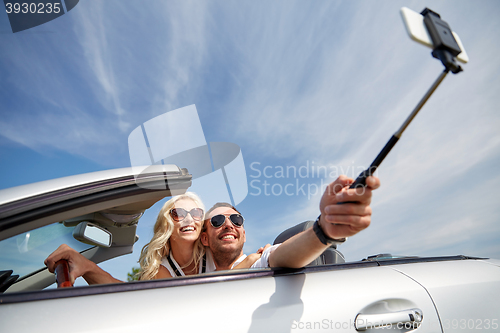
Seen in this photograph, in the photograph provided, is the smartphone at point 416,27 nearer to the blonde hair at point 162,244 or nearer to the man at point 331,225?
the man at point 331,225

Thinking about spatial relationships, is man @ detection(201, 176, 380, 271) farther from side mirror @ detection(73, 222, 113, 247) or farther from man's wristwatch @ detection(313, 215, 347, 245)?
side mirror @ detection(73, 222, 113, 247)

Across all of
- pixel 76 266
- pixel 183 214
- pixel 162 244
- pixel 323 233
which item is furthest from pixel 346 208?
pixel 162 244

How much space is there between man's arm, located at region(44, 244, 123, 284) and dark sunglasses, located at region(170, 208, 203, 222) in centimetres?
83

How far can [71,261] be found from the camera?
5.36 feet

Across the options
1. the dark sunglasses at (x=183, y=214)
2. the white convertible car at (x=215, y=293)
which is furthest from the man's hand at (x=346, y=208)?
the dark sunglasses at (x=183, y=214)

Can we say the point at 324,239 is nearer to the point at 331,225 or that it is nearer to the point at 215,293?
the point at 331,225

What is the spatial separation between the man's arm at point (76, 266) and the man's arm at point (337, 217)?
4.07 feet

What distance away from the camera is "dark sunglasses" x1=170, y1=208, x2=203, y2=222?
253 cm

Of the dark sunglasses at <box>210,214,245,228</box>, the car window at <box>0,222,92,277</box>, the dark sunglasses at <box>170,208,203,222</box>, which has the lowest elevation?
the car window at <box>0,222,92,277</box>

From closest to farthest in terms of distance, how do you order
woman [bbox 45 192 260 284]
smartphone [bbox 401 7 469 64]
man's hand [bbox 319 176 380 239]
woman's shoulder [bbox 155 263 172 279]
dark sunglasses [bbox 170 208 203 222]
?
smartphone [bbox 401 7 469 64]
man's hand [bbox 319 176 380 239]
woman's shoulder [bbox 155 263 172 279]
woman [bbox 45 192 260 284]
dark sunglasses [bbox 170 208 203 222]

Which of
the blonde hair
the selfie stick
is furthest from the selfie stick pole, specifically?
the blonde hair

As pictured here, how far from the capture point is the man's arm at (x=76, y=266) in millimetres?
1611

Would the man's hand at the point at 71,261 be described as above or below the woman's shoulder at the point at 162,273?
below

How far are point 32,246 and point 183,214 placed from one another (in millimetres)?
1185
